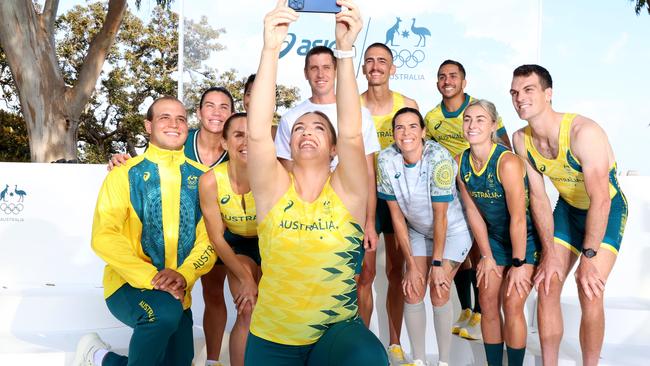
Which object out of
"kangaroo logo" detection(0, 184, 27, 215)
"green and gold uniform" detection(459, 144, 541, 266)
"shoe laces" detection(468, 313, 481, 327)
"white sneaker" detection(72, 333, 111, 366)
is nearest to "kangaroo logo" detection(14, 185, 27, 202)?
"kangaroo logo" detection(0, 184, 27, 215)

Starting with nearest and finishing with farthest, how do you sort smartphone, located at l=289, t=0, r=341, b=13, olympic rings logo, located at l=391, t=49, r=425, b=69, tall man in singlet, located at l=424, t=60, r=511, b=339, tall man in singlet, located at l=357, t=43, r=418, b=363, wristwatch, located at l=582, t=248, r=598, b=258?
smartphone, located at l=289, t=0, r=341, b=13 < wristwatch, located at l=582, t=248, r=598, b=258 < tall man in singlet, located at l=357, t=43, r=418, b=363 < tall man in singlet, located at l=424, t=60, r=511, b=339 < olympic rings logo, located at l=391, t=49, r=425, b=69

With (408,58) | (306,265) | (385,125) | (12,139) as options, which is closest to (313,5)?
(306,265)

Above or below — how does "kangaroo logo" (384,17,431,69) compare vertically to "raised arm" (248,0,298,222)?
above

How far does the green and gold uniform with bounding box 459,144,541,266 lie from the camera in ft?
11.0

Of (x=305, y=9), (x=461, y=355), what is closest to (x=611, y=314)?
(x=461, y=355)

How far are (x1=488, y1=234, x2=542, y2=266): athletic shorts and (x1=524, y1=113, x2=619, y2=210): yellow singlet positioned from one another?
0.99 ft

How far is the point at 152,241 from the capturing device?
3.13m

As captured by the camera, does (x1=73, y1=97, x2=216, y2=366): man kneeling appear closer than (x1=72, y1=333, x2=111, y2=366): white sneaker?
Yes

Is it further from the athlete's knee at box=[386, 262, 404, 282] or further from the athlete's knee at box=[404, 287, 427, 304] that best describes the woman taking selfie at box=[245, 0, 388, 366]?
the athlete's knee at box=[386, 262, 404, 282]

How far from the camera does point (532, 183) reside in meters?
3.48

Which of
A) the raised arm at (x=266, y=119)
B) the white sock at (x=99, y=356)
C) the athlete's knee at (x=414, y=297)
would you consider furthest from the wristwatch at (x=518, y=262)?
the white sock at (x=99, y=356)

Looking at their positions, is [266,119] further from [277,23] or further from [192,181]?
[192,181]

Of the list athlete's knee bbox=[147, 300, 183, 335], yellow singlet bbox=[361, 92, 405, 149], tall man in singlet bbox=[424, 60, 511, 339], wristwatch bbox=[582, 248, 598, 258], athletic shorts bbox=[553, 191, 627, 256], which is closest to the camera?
athlete's knee bbox=[147, 300, 183, 335]

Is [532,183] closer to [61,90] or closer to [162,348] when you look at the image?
[162,348]
